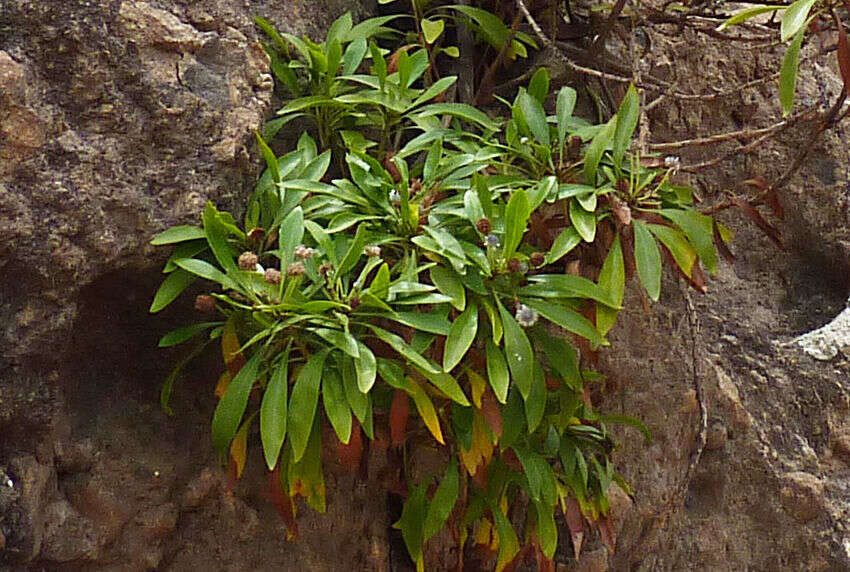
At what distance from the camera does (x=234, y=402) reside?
1.83 metres

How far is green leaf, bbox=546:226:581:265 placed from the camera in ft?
6.26

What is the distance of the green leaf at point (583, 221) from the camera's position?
191 centimetres

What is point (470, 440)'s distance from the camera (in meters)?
1.94

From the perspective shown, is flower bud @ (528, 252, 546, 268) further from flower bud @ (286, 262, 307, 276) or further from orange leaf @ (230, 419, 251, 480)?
orange leaf @ (230, 419, 251, 480)

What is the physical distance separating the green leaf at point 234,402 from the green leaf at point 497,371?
1.36ft

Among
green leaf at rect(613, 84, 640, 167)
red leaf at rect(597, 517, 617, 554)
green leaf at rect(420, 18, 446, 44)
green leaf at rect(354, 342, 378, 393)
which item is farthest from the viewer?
green leaf at rect(420, 18, 446, 44)

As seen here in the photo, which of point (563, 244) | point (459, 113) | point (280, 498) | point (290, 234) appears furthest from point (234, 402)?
point (459, 113)

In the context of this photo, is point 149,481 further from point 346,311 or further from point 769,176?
point 769,176

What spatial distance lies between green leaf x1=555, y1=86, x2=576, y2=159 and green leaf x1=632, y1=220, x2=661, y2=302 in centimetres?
26

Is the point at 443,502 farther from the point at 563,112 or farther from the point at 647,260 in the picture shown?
the point at 563,112

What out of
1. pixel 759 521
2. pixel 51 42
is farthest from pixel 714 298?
pixel 51 42

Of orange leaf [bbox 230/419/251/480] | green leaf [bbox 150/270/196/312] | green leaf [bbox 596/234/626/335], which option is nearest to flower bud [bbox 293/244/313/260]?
green leaf [bbox 150/270/196/312]

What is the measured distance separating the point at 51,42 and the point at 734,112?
1913 millimetres

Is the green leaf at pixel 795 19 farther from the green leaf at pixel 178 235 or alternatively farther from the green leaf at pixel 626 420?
the green leaf at pixel 178 235
